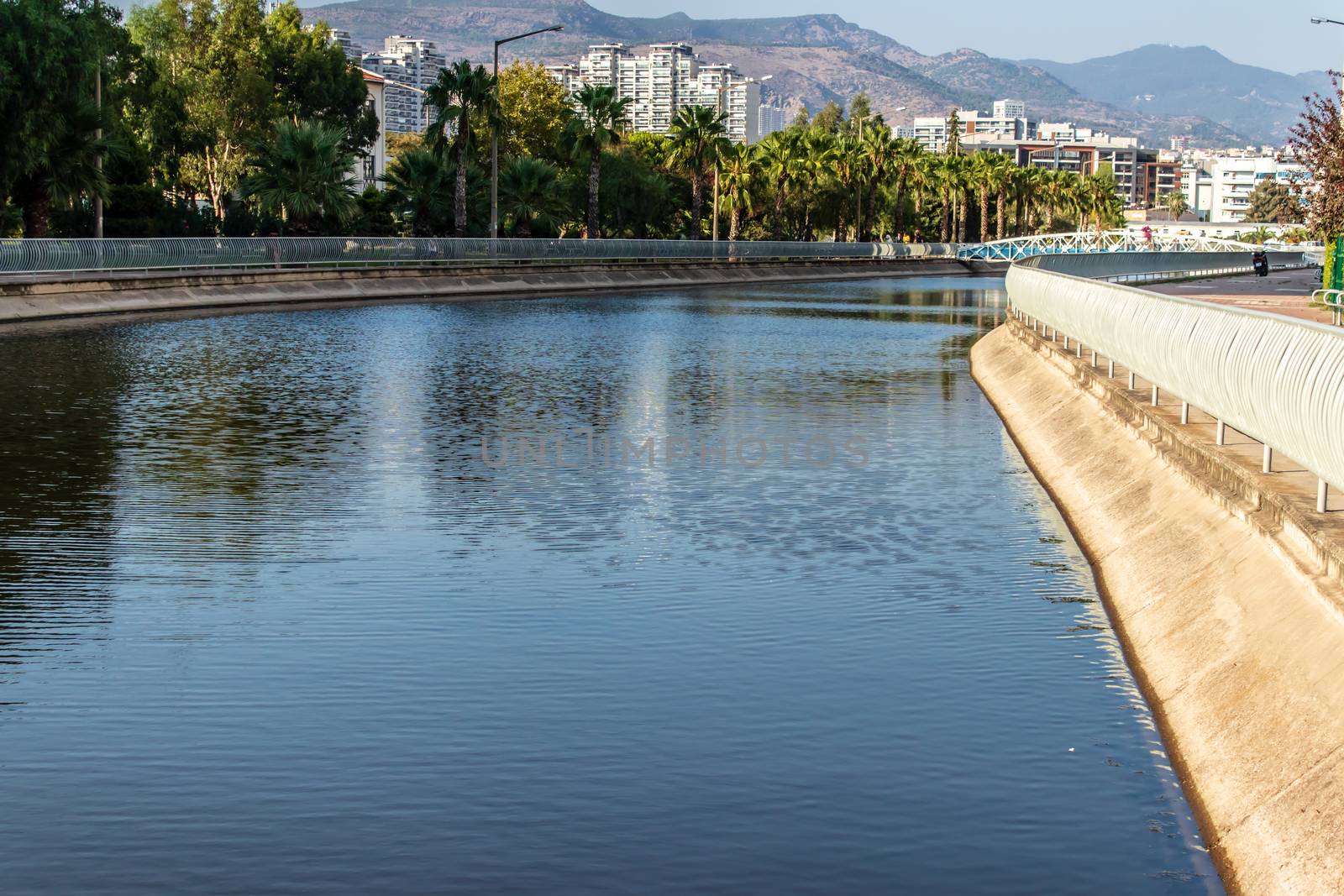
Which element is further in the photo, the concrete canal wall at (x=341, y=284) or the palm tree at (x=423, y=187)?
the palm tree at (x=423, y=187)

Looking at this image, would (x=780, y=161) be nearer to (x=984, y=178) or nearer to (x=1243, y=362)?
(x=984, y=178)

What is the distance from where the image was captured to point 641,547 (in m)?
13.8

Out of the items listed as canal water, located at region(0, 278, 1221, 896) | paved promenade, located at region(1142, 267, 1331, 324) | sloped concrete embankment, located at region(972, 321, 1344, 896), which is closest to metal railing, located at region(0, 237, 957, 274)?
paved promenade, located at region(1142, 267, 1331, 324)

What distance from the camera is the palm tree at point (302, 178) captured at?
2702 inches

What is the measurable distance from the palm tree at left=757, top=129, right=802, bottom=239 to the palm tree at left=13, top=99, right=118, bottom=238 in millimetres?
60351

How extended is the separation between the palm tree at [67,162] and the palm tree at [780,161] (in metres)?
60.4

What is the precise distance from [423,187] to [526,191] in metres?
5.11

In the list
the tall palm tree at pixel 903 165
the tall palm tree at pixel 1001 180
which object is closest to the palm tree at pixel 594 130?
the tall palm tree at pixel 903 165

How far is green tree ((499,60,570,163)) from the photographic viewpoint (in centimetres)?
12625

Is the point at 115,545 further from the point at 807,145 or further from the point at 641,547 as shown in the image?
the point at 807,145

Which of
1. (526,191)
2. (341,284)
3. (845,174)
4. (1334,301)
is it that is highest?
(845,174)

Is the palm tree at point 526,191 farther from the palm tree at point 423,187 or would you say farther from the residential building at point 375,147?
the residential building at point 375,147

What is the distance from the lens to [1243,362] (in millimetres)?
12477

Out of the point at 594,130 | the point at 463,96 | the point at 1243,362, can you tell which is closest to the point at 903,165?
the point at 594,130
